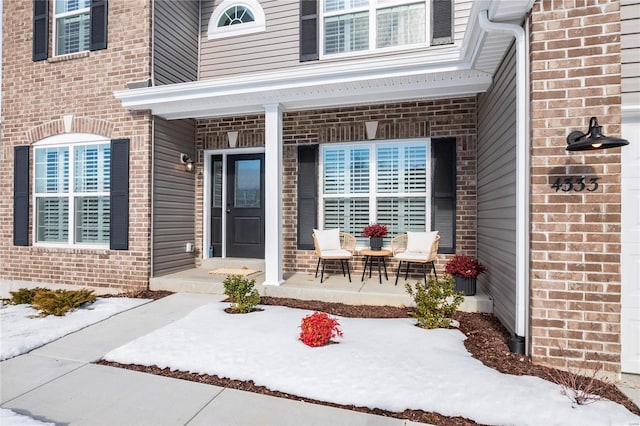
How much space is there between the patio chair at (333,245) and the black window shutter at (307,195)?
364 millimetres

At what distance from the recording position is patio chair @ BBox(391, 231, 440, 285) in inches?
181

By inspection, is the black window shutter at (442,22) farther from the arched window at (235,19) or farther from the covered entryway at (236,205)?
the covered entryway at (236,205)

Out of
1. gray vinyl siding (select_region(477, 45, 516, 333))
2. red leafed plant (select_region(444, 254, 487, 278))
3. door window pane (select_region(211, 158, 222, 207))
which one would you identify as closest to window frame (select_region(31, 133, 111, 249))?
door window pane (select_region(211, 158, 222, 207))

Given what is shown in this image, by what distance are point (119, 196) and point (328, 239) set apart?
326 cm

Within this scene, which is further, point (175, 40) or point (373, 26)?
point (175, 40)

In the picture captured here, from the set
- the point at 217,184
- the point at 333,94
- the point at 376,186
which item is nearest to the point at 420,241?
the point at 376,186

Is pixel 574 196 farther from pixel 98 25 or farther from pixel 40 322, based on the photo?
pixel 98 25

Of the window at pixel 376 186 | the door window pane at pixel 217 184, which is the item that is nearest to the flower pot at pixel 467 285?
the window at pixel 376 186

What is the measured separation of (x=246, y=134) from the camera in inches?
236

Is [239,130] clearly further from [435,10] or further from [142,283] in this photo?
[435,10]

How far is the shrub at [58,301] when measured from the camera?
4.06 metres

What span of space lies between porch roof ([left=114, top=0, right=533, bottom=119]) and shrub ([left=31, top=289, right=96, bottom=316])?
2.78 metres

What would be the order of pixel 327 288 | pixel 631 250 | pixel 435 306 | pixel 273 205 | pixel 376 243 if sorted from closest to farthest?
pixel 631 250
pixel 435 306
pixel 327 288
pixel 273 205
pixel 376 243

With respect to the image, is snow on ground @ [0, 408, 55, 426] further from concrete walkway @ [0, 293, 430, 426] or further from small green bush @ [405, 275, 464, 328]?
small green bush @ [405, 275, 464, 328]
